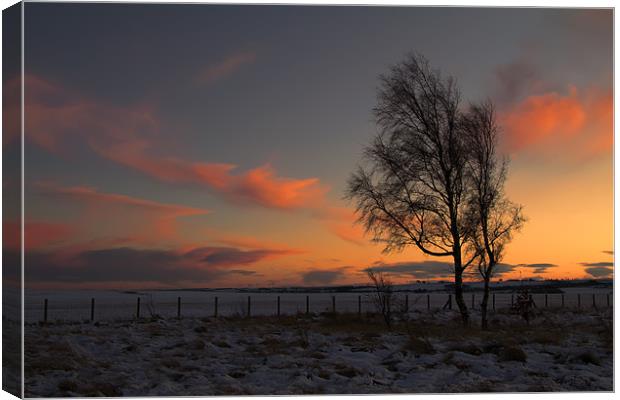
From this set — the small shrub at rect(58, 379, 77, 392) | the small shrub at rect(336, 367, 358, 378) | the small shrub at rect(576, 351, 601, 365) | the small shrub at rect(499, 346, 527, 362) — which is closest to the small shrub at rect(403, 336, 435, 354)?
the small shrub at rect(499, 346, 527, 362)

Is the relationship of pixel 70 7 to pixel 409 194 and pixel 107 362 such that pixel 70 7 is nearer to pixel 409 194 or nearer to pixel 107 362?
pixel 107 362

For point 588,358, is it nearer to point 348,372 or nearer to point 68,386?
point 348,372

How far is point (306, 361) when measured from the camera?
15375 mm

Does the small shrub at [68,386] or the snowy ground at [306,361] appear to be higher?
the small shrub at [68,386]

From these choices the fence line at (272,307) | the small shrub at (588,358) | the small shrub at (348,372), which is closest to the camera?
the small shrub at (348,372)

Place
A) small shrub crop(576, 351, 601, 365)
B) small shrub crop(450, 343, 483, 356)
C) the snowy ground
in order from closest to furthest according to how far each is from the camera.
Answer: the snowy ground < small shrub crop(576, 351, 601, 365) < small shrub crop(450, 343, 483, 356)

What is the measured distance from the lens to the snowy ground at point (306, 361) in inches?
503

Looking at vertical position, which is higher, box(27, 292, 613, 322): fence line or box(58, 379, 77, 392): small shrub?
box(58, 379, 77, 392): small shrub

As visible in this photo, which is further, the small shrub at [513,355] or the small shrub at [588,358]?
the small shrub at [513,355]

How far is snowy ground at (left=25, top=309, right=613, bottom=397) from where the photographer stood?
41.9 feet

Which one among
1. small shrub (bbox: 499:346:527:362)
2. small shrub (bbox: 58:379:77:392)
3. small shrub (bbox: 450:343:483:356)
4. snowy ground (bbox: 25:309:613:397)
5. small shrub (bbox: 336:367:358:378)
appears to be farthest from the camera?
small shrub (bbox: 450:343:483:356)

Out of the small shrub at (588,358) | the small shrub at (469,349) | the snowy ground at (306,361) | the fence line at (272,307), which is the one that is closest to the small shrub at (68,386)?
the snowy ground at (306,361)

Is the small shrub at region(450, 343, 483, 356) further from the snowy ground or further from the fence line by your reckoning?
the fence line

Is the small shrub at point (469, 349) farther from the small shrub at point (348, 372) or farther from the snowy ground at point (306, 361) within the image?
the small shrub at point (348, 372)
